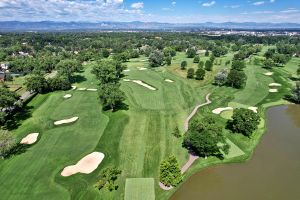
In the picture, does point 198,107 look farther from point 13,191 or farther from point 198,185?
point 13,191

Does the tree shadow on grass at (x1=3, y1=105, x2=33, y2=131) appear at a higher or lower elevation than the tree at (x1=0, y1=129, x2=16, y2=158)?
lower

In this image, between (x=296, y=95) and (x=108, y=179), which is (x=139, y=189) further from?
(x=296, y=95)

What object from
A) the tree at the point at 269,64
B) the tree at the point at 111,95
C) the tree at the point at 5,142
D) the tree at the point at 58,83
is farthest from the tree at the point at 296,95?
the tree at the point at 5,142

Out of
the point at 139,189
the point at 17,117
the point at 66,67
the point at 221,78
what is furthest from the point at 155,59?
the point at 139,189

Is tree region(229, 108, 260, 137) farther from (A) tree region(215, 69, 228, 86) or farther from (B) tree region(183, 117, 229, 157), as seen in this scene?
(A) tree region(215, 69, 228, 86)

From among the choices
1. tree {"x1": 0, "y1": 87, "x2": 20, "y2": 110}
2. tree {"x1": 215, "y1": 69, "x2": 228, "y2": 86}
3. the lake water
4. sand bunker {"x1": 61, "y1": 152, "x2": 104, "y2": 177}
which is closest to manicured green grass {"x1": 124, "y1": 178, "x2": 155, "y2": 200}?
the lake water

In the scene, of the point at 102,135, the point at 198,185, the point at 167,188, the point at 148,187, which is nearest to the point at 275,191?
the point at 198,185

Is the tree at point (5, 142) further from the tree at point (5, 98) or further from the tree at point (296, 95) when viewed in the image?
the tree at point (296, 95)
